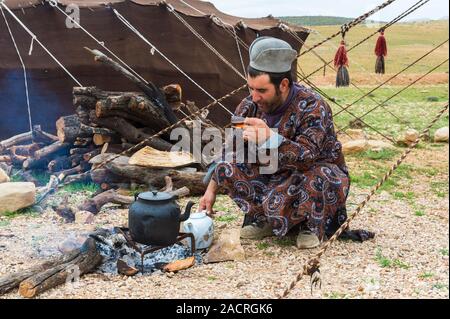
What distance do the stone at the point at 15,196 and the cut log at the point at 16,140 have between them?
6.73 feet

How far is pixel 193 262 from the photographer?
3279 mm

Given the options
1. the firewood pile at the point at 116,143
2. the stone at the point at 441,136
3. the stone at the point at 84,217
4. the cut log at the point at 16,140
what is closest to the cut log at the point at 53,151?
the firewood pile at the point at 116,143

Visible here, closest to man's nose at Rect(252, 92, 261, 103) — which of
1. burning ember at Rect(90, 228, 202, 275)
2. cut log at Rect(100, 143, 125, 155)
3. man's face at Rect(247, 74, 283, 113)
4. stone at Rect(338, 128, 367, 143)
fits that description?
man's face at Rect(247, 74, 283, 113)

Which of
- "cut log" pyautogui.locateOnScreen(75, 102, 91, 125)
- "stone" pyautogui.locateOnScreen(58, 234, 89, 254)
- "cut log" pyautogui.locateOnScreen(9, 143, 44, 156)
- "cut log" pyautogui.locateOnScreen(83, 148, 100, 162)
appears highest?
"cut log" pyautogui.locateOnScreen(75, 102, 91, 125)

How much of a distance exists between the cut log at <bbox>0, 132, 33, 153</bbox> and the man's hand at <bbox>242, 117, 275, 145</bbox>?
4.02m

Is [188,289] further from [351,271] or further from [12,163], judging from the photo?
[12,163]

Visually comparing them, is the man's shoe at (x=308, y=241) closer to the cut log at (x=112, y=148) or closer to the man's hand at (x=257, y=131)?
the man's hand at (x=257, y=131)

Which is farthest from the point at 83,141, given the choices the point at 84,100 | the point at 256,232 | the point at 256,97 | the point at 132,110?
the point at 256,97

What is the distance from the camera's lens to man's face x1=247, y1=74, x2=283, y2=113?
334 cm

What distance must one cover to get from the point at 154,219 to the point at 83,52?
13.8 ft

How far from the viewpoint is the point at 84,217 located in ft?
14.0

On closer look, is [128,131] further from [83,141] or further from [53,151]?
[53,151]

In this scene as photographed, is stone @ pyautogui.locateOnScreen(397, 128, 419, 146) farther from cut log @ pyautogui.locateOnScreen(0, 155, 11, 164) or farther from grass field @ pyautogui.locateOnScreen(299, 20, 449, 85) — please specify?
grass field @ pyautogui.locateOnScreen(299, 20, 449, 85)
